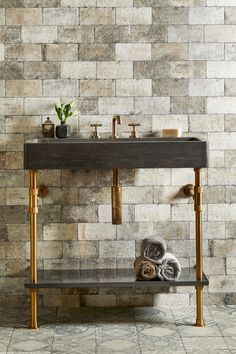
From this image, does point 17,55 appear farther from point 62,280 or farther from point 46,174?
point 62,280

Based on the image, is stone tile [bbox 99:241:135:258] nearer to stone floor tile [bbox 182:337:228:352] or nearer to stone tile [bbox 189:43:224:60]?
stone floor tile [bbox 182:337:228:352]

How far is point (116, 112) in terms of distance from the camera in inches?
218

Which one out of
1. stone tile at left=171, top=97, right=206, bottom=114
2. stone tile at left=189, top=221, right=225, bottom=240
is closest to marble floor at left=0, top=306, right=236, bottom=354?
stone tile at left=189, top=221, right=225, bottom=240

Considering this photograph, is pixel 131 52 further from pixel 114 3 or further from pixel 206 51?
pixel 206 51

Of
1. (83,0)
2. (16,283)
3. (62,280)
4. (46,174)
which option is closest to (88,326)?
(62,280)

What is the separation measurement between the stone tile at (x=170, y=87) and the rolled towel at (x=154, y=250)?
46.2 inches

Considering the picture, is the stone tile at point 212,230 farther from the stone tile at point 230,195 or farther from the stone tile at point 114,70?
the stone tile at point 114,70

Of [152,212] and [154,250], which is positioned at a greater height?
[152,212]

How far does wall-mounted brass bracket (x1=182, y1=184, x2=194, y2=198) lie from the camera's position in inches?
216

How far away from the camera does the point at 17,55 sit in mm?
5480

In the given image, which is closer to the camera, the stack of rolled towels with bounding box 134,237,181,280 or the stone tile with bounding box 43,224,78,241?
the stack of rolled towels with bounding box 134,237,181,280

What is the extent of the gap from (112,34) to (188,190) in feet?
4.38

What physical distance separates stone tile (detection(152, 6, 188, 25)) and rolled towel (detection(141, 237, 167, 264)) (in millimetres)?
1688

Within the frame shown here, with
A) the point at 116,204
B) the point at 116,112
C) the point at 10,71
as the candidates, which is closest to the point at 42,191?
the point at 116,204
